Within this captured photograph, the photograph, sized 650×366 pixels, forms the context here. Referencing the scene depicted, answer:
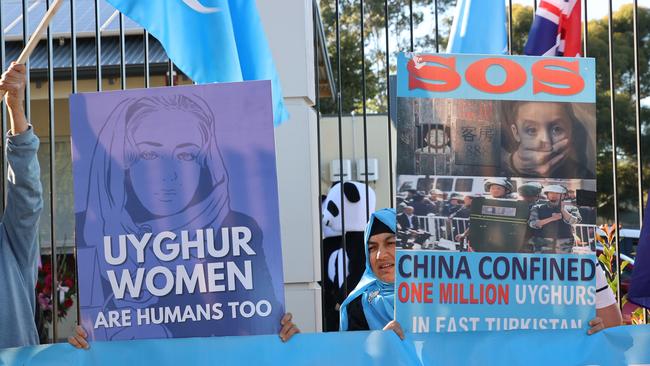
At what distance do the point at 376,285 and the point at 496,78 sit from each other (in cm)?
102

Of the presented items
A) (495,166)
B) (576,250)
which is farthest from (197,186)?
(576,250)

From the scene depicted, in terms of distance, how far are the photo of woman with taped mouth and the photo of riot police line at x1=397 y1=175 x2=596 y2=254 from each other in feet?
0.13

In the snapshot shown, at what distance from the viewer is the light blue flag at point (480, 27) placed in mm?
4133

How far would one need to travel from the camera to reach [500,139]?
3137 mm

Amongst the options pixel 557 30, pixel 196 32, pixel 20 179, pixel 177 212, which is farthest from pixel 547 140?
pixel 20 179

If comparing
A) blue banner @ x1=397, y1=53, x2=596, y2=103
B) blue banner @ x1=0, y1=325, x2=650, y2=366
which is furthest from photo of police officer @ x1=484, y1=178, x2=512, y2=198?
blue banner @ x1=0, y1=325, x2=650, y2=366

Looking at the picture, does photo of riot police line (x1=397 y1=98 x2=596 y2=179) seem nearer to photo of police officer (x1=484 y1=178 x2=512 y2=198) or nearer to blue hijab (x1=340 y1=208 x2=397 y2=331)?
photo of police officer (x1=484 y1=178 x2=512 y2=198)

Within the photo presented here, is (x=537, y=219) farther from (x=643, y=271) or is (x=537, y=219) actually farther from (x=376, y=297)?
(x=376, y=297)

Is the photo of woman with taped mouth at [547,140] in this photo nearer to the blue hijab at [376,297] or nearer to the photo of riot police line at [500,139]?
the photo of riot police line at [500,139]

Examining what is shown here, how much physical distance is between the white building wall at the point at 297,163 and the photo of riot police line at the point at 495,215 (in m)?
1.37

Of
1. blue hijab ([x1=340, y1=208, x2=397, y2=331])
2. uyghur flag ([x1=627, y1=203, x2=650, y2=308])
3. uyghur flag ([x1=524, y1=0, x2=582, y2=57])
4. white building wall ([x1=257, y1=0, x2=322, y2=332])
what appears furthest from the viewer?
white building wall ([x1=257, y1=0, x2=322, y2=332])

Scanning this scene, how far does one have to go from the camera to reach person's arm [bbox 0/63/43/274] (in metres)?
2.96

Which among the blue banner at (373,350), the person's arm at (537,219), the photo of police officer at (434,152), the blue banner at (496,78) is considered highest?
the blue banner at (496,78)

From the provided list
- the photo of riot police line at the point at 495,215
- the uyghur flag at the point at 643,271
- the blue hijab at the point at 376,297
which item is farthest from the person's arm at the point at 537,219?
the blue hijab at the point at 376,297
